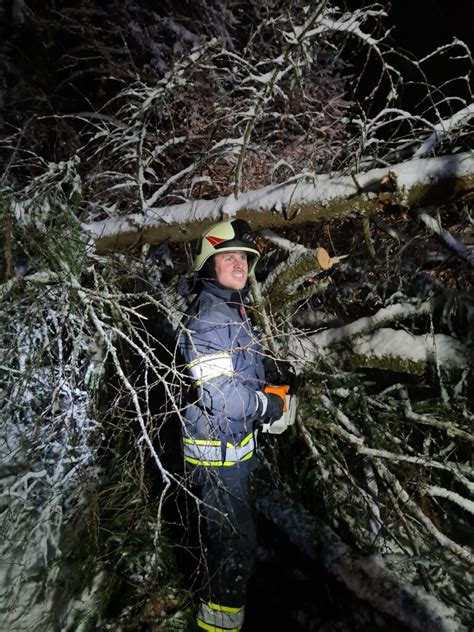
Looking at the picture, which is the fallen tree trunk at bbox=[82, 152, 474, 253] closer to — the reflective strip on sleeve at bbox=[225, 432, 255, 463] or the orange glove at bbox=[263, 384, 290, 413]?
the orange glove at bbox=[263, 384, 290, 413]

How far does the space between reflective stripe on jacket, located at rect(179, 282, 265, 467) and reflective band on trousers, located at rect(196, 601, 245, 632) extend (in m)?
0.98

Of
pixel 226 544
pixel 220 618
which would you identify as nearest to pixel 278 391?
pixel 226 544

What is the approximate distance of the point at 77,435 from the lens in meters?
3.22

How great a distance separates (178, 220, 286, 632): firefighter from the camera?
242 centimetres

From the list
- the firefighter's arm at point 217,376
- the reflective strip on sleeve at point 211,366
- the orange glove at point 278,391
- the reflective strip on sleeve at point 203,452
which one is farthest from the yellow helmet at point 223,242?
the reflective strip on sleeve at point 203,452

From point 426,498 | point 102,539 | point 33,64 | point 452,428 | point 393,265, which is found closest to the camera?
point 452,428

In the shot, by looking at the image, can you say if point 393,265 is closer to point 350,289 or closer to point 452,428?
point 350,289

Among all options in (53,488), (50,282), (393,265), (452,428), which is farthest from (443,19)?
(53,488)

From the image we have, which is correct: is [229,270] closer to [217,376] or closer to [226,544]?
[217,376]

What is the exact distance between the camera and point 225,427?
8.07 ft

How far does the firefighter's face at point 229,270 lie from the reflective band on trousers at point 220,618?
214 cm

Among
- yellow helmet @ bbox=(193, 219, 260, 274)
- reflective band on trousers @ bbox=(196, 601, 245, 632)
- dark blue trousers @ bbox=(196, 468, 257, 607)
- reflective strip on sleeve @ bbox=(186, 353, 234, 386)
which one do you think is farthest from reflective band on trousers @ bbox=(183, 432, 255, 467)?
yellow helmet @ bbox=(193, 219, 260, 274)

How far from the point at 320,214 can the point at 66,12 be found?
5656mm

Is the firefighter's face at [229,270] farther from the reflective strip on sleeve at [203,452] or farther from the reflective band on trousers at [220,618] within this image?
the reflective band on trousers at [220,618]
